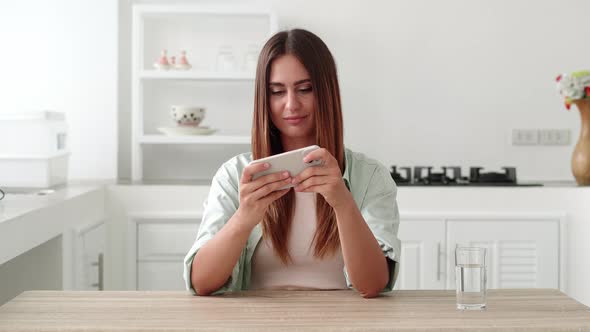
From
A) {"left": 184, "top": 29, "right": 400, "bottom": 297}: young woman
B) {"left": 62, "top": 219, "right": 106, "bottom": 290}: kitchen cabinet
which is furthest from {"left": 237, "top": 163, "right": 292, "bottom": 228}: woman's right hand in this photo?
{"left": 62, "top": 219, "right": 106, "bottom": 290}: kitchen cabinet

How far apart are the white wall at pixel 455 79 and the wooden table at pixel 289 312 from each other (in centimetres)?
216

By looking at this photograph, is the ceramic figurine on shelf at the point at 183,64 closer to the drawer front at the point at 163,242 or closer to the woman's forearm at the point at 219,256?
the drawer front at the point at 163,242

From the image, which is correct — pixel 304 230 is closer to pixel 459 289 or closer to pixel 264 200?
pixel 264 200

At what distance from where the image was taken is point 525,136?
373 centimetres

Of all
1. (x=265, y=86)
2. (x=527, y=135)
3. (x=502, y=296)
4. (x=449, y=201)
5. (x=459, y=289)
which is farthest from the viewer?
(x=527, y=135)

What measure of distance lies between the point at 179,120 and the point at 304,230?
1666 mm

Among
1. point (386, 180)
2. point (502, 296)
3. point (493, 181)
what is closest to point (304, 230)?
point (386, 180)

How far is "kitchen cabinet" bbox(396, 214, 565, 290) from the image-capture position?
10.4 feet

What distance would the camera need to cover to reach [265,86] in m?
1.83

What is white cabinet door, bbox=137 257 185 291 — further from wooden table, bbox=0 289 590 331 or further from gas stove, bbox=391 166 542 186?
wooden table, bbox=0 289 590 331

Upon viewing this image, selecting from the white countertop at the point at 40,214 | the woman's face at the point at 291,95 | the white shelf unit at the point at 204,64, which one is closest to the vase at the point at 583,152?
the white shelf unit at the point at 204,64

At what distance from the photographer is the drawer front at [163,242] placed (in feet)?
10.5

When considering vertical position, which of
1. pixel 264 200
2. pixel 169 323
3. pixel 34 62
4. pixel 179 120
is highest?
pixel 34 62

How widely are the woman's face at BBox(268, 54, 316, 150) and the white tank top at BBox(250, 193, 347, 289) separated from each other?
0.26 m
